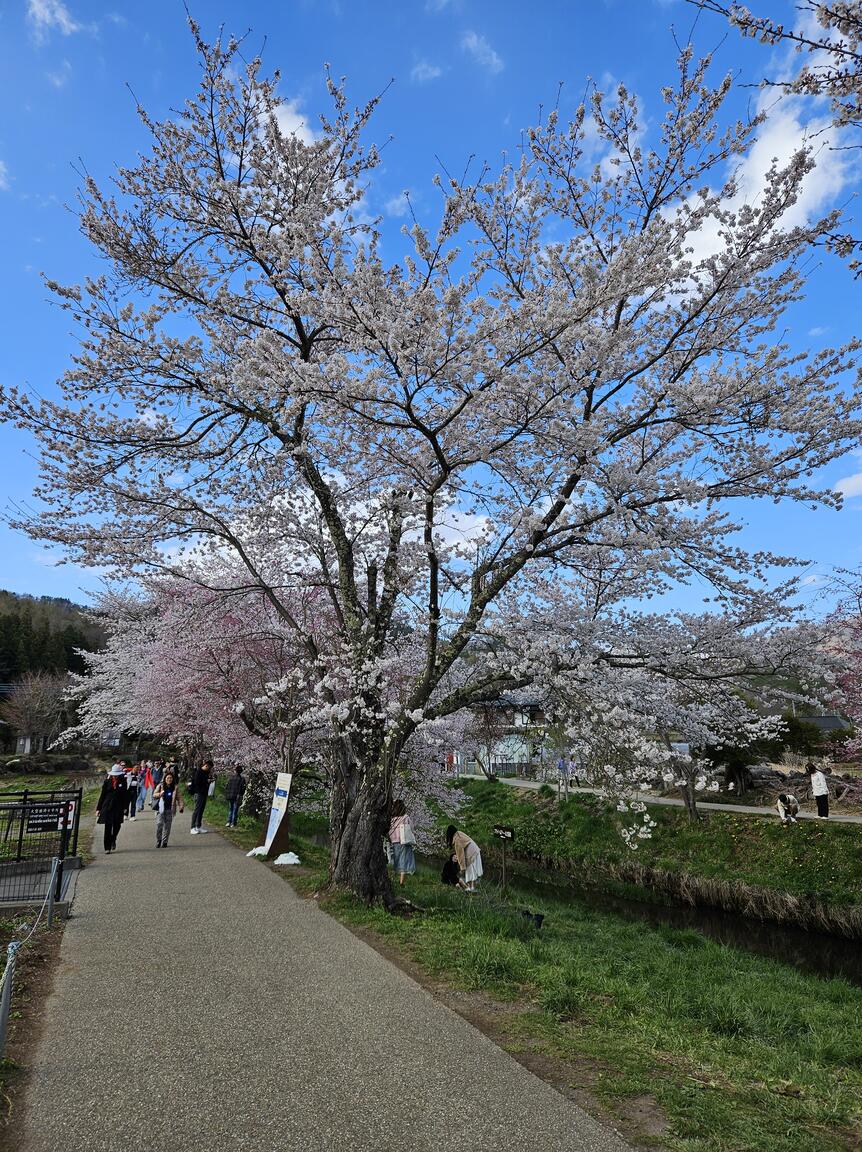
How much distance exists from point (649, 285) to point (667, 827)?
1468 cm

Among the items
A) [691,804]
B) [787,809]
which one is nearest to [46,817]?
[691,804]

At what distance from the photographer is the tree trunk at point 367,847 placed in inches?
343

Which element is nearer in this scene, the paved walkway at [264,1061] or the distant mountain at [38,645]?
the paved walkway at [264,1061]

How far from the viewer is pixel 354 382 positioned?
686 centimetres

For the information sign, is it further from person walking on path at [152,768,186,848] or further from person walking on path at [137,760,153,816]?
person walking on path at [137,760,153,816]

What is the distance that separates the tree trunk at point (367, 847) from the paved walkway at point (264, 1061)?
171 centimetres

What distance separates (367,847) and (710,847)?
1080cm

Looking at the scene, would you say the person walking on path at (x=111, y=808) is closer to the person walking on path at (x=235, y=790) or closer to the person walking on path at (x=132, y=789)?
the person walking on path at (x=132, y=789)

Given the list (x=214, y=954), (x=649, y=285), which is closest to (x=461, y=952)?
(x=214, y=954)

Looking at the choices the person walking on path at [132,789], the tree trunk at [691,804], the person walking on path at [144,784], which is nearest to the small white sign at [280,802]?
the person walking on path at [132,789]

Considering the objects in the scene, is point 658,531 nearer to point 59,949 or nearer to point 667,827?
point 59,949

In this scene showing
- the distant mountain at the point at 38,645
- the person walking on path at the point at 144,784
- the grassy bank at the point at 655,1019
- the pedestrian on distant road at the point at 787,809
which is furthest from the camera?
the distant mountain at the point at 38,645

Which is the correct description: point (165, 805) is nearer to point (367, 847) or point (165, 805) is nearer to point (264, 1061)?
point (367, 847)

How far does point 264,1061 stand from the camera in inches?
157
